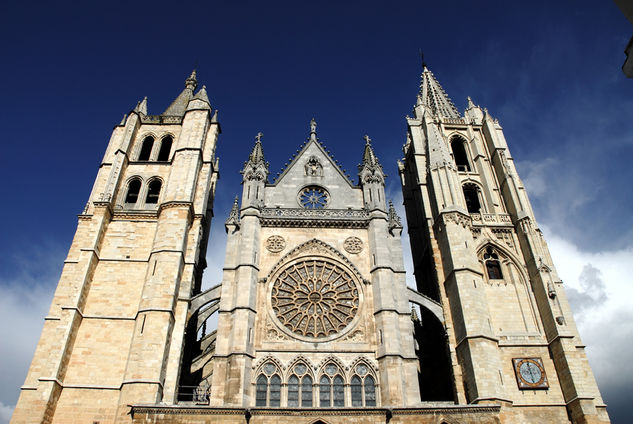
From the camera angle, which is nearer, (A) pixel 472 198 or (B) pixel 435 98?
(A) pixel 472 198

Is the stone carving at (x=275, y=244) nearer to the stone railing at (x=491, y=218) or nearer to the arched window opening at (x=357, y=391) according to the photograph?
the arched window opening at (x=357, y=391)

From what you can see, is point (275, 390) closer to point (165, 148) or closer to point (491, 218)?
point (491, 218)

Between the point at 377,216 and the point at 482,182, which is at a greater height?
the point at 482,182

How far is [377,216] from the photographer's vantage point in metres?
20.9

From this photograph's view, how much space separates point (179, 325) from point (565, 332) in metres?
14.5

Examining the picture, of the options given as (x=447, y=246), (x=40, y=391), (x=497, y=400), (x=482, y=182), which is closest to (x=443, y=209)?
(x=447, y=246)

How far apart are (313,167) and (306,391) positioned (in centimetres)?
1099

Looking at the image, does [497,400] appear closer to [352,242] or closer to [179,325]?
[352,242]

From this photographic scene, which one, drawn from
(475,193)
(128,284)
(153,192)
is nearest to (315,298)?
(128,284)

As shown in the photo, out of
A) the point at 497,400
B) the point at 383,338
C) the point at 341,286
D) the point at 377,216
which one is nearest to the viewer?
the point at 497,400

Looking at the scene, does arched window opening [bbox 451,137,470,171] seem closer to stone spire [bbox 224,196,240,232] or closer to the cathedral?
the cathedral

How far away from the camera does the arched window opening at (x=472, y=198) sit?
2464 centimetres

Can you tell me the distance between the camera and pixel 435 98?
31188 mm

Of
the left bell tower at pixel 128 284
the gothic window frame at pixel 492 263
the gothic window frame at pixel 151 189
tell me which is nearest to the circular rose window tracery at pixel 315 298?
the left bell tower at pixel 128 284
